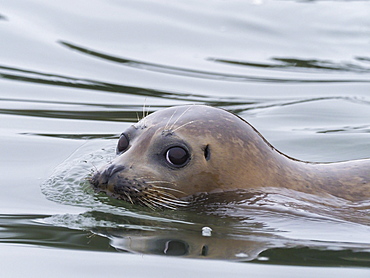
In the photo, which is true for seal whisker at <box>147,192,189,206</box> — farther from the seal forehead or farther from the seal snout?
the seal forehead

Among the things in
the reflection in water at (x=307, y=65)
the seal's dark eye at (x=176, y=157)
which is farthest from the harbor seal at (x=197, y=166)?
the reflection in water at (x=307, y=65)

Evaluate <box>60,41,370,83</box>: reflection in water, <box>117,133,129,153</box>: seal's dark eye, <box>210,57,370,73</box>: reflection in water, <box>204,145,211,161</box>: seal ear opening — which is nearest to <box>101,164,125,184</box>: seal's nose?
<box>117,133,129,153</box>: seal's dark eye

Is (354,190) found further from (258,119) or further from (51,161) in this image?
(258,119)

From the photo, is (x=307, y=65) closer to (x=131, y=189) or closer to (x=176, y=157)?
(x=176, y=157)

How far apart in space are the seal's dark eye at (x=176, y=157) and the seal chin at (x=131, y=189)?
0.54 feet

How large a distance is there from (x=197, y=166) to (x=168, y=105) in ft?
13.4

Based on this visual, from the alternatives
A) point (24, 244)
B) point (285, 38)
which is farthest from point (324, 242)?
point (285, 38)

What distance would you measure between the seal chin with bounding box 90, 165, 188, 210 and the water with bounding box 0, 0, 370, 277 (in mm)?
80

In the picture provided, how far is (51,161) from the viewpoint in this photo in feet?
23.0

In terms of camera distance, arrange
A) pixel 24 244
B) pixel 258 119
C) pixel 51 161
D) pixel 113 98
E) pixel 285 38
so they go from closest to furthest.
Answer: pixel 24 244 < pixel 51 161 < pixel 258 119 < pixel 113 98 < pixel 285 38

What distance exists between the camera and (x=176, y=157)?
5.47 meters

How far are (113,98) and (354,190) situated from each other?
15.4 ft

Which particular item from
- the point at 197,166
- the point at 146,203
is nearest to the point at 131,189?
the point at 146,203

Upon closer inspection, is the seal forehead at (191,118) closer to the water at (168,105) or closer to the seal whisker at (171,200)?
the seal whisker at (171,200)
